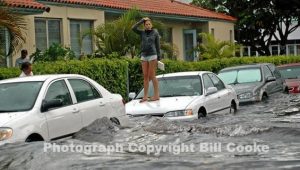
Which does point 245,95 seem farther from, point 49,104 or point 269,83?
point 49,104

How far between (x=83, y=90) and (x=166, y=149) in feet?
11.7

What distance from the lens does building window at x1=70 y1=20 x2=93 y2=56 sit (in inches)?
934

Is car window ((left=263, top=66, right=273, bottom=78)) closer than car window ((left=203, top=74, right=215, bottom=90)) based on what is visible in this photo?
No

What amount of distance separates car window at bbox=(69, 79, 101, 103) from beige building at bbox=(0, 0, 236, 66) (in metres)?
4.27

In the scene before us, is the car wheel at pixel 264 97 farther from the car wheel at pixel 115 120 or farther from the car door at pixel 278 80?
the car wheel at pixel 115 120

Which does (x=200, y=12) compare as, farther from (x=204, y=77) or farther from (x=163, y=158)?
(x=163, y=158)

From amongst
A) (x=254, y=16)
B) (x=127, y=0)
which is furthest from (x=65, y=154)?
(x=254, y=16)

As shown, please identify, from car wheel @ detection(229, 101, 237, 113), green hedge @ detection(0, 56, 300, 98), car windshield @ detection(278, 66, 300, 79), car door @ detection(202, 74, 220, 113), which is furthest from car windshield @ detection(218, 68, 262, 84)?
car door @ detection(202, 74, 220, 113)

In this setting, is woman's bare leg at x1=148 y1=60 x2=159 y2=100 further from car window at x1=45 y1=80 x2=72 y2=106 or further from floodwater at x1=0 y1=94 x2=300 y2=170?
car window at x1=45 y1=80 x2=72 y2=106

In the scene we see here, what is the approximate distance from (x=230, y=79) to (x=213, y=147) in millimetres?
11243

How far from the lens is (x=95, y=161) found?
6.16 m

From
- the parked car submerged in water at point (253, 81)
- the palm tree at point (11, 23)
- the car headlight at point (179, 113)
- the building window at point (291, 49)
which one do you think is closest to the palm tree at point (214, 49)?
the parked car submerged in water at point (253, 81)

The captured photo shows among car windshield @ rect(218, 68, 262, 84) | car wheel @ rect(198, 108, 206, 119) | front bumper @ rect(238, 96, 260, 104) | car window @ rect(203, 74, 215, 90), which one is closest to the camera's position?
car wheel @ rect(198, 108, 206, 119)

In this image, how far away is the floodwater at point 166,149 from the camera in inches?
234
